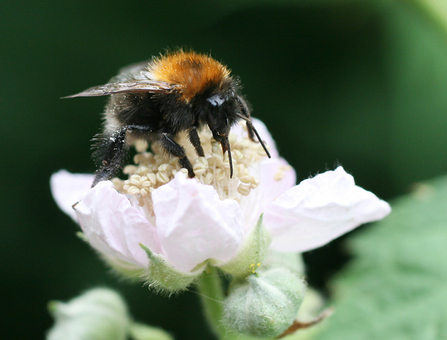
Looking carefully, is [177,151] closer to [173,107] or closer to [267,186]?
[173,107]

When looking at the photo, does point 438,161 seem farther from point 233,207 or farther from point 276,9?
point 233,207

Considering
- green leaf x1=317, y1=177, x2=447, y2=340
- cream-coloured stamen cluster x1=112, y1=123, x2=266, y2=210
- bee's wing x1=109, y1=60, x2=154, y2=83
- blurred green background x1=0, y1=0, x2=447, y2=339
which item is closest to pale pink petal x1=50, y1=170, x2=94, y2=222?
cream-coloured stamen cluster x1=112, y1=123, x2=266, y2=210

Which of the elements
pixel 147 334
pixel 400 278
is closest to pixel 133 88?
pixel 147 334

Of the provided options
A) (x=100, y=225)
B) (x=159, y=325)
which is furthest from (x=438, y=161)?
(x=100, y=225)

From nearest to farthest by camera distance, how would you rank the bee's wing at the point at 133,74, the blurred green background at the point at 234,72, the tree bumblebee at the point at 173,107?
1. the tree bumblebee at the point at 173,107
2. the bee's wing at the point at 133,74
3. the blurred green background at the point at 234,72

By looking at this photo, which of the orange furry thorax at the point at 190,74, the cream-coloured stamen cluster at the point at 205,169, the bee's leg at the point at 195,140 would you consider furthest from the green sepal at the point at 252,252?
the orange furry thorax at the point at 190,74

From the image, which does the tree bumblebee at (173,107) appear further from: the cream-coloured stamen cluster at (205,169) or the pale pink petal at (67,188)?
the pale pink petal at (67,188)
